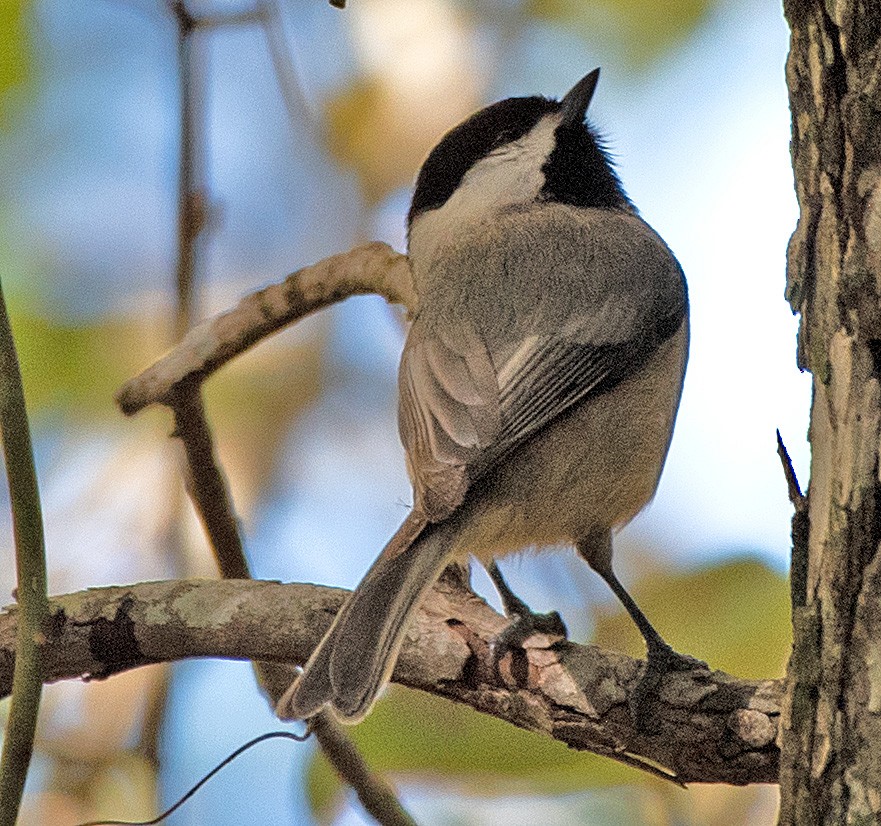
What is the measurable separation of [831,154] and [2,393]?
117cm

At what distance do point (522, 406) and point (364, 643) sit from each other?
24.4 inches

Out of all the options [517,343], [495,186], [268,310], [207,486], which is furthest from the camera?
[495,186]

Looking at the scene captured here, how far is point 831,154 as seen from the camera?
4.89 ft

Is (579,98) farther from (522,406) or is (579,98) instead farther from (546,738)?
(546,738)

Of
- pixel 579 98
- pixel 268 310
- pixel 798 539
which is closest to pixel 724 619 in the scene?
pixel 798 539

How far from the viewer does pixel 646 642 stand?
231cm

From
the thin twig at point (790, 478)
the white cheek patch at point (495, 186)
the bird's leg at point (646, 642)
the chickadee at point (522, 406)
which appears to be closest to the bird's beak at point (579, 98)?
the white cheek patch at point (495, 186)

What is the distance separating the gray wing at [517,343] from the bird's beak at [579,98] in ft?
2.04

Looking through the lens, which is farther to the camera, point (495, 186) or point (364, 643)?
point (495, 186)

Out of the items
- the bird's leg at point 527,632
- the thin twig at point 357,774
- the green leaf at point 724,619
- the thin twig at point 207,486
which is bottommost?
the thin twig at point 357,774

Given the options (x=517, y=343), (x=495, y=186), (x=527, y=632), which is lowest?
(x=527, y=632)

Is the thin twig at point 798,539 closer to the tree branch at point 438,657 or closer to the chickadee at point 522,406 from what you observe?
the tree branch at point 438,657

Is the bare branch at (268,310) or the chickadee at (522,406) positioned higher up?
the bare branch at (268,310)

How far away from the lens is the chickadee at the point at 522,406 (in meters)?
Answer: 2.07
